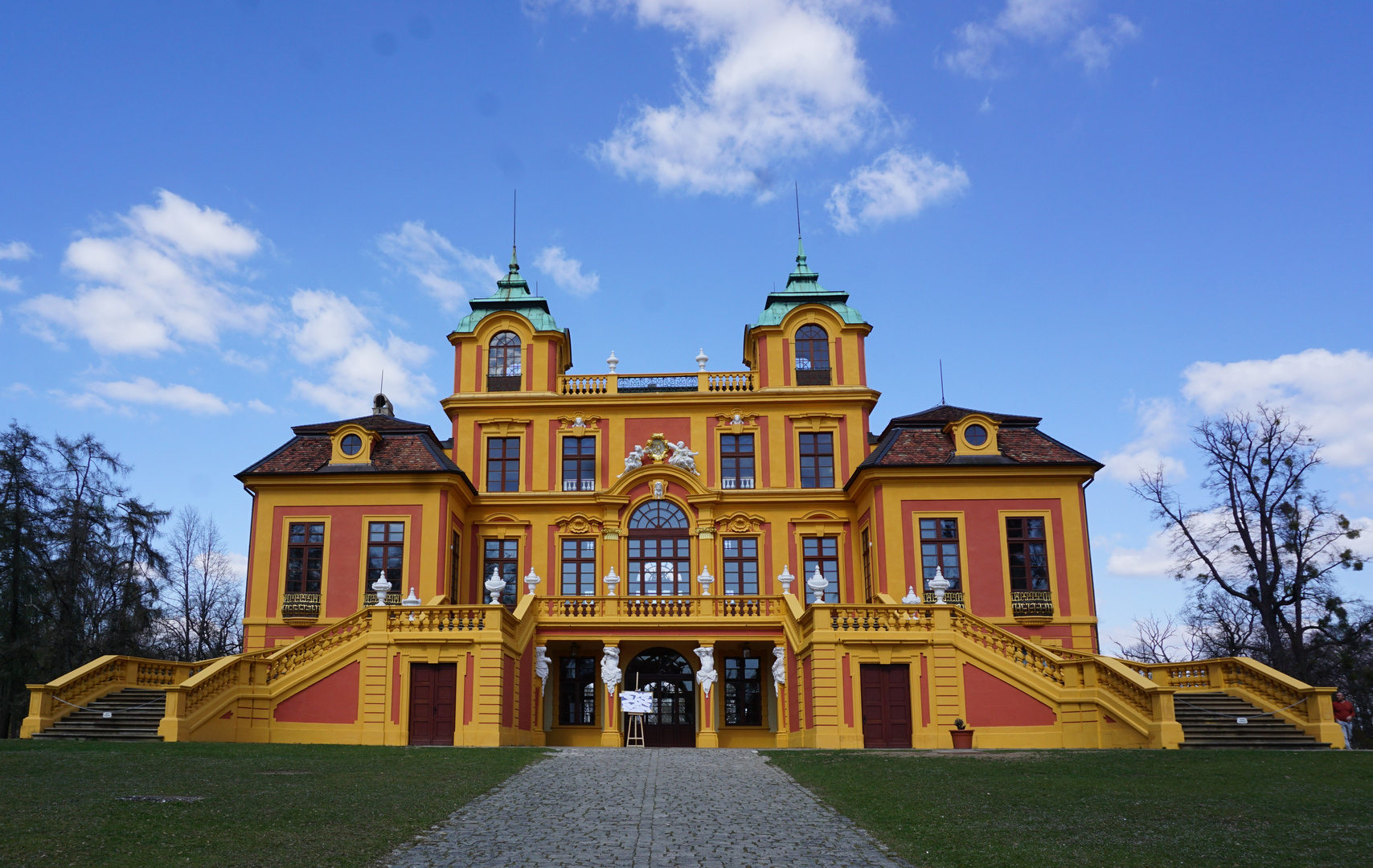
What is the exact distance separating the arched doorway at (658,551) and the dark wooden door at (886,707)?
8946 mm

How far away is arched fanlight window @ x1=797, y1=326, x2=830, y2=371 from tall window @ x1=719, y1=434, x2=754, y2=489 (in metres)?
3.05

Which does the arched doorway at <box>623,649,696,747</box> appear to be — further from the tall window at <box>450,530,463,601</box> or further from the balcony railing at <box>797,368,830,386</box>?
the balcony railing at <box>797,368,830,386</box>

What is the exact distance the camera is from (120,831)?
10008mm

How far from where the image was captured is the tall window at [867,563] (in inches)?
1314

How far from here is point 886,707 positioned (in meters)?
26.5

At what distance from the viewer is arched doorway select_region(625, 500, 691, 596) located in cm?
3453

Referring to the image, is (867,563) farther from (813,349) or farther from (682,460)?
(813,349)

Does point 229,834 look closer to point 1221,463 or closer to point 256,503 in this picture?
point 256,503

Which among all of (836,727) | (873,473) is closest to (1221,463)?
(873,473)

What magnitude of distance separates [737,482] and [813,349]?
5.11m

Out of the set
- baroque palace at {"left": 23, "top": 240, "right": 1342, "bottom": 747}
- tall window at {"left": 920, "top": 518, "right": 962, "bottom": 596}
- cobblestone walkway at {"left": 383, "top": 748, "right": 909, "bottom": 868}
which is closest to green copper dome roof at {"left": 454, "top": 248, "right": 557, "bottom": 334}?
baroque palace at {"left": 23, "top": 240, "right": 1342, "bottom": 747}

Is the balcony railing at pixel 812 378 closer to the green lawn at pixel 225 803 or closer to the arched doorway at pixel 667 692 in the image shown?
the arched doorway at pixel 667 692

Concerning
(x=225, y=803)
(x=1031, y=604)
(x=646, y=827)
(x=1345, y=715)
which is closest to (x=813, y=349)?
(x=1031, y=604)

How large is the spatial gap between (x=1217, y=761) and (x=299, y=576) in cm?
2494
